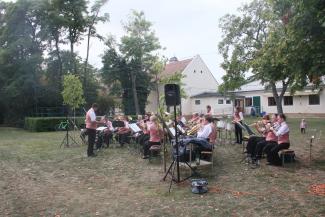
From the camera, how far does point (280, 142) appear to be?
10133 millimetres

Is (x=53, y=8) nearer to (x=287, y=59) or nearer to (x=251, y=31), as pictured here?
(x=251, y=31)

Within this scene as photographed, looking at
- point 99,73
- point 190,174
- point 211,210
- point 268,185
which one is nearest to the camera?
→ point 211,210

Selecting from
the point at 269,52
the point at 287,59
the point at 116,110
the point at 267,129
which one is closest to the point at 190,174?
the point at 267,129

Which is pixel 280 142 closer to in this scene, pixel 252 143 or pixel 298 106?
pixel 252 143

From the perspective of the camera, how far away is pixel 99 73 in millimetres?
45062

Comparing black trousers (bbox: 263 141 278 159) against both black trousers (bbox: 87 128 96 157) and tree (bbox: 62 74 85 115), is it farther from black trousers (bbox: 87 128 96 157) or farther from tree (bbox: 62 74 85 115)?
tree (bbox: 62 74 85 115)

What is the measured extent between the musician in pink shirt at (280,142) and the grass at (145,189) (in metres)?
0.31

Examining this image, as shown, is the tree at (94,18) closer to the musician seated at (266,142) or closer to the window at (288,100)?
the window at (288,100)

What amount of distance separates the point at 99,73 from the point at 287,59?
36177mm

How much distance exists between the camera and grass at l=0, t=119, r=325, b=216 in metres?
6.55

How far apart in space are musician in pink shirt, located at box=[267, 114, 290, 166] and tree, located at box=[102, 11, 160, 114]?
112 ft

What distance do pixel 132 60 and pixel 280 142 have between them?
3539cm

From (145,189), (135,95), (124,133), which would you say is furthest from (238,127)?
(135,95)

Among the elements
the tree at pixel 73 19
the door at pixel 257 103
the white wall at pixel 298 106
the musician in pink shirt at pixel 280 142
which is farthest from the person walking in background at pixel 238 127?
the door at pixel 257 103
